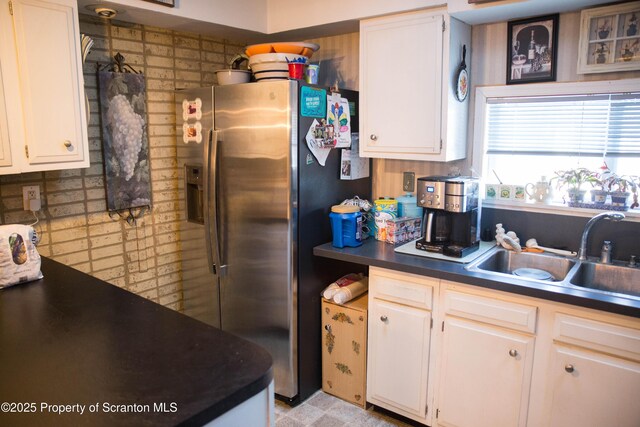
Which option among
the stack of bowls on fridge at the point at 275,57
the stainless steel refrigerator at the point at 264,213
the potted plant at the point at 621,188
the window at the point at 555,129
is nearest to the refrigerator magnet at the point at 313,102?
the stainless steel refrigerator at the point at 264,213

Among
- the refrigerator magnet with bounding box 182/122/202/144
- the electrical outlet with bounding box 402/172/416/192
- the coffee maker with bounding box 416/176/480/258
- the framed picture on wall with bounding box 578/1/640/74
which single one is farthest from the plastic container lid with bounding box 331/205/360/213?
the framed picture on wall with bounding box 578/1/640/74

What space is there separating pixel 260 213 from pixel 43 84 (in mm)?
1156

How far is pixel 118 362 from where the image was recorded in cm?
126

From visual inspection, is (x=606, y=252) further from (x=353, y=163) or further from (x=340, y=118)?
(x=340, y=118)

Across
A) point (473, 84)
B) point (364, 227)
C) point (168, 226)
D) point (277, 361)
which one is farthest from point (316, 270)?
point (473, 84)

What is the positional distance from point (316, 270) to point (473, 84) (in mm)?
1356

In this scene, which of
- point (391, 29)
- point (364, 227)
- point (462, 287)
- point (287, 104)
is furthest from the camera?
point (364, 227)

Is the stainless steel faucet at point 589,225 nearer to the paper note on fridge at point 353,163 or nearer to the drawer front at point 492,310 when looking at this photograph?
the drawer front at point 492,310

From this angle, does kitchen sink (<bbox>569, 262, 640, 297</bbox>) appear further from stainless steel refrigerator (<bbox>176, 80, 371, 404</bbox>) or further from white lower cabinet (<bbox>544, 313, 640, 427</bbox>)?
stainless steel refrigerator (<bbox>176, 80, 371, 404</bbox>)

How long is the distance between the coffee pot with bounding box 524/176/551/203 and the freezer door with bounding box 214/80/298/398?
4.11ft

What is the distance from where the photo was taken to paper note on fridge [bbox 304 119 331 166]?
2.48 metres

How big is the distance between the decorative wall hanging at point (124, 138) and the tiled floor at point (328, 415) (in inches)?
56.8

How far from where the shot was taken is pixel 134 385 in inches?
45.4

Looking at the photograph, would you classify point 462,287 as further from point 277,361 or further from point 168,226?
point 168,226
